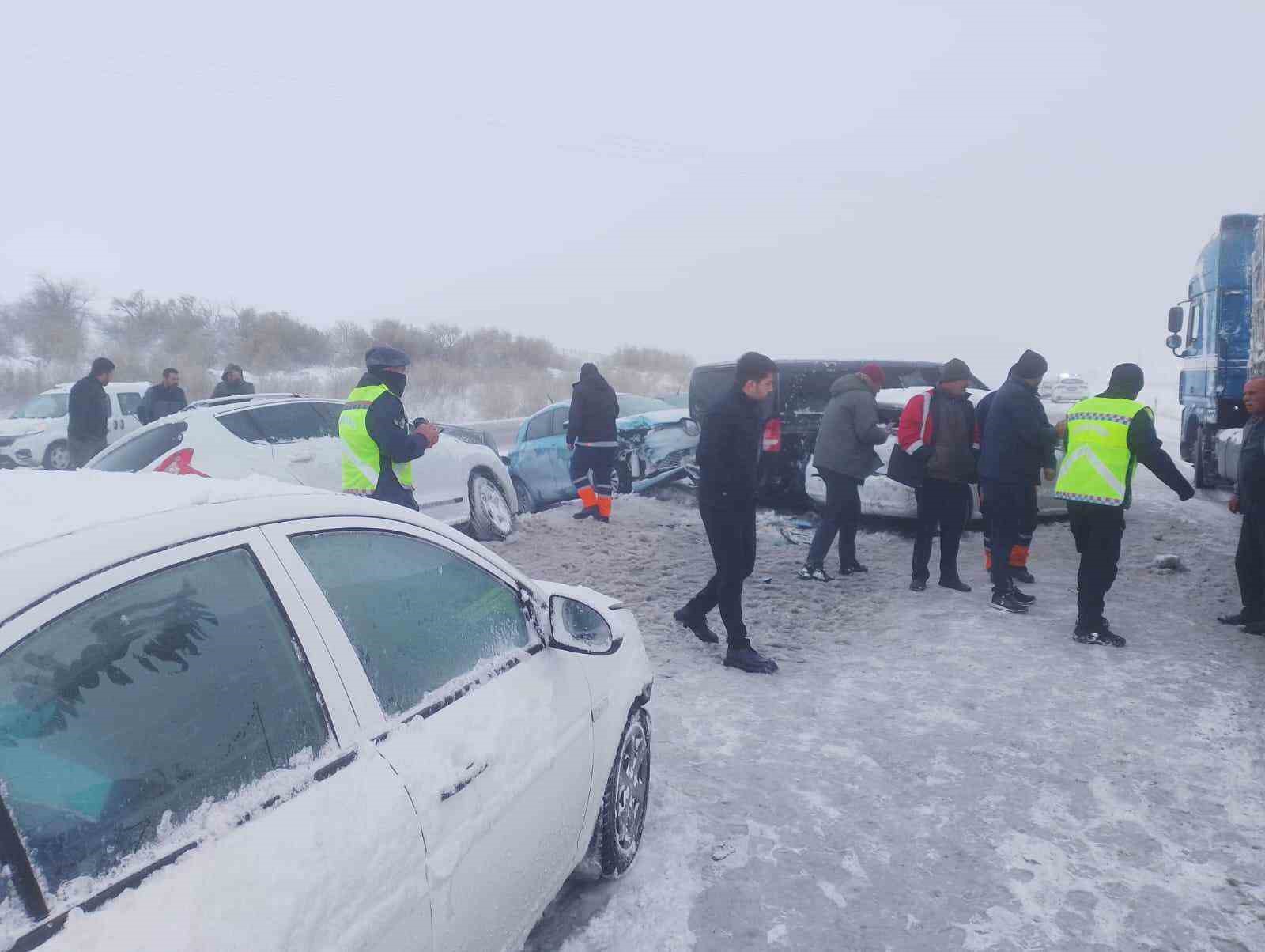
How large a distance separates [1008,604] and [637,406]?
649 centimetres

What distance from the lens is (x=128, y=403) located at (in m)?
15.6

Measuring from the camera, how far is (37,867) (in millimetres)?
1203

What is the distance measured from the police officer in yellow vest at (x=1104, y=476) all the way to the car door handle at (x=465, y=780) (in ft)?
14.4

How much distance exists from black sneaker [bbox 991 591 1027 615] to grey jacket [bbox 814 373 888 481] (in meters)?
1.34

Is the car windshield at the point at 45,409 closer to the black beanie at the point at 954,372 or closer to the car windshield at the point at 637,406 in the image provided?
the car windshield at the point at 637,406

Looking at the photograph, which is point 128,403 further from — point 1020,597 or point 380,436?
point 1020,597

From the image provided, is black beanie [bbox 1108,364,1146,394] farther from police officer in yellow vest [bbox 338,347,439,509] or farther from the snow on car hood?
the snow on car hood

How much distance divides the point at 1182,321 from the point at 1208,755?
10429 mm

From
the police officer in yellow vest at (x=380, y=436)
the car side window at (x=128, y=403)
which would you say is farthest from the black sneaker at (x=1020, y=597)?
the car side window at (x=128, y=403)

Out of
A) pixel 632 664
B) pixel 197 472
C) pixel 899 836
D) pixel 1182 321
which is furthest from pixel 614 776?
pixel 1182 321

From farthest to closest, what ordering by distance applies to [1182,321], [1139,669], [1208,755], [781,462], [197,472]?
[1182,321]
[781,462]
[197,472]
[1139,669]
[1208,755]

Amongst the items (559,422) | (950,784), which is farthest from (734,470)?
(559,422)

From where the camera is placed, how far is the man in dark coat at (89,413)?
965cm

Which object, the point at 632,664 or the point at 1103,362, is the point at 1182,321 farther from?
the point at 1103,362
